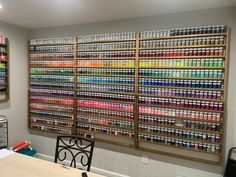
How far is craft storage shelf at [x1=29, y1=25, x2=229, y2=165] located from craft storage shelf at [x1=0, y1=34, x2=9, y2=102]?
1.58 feet

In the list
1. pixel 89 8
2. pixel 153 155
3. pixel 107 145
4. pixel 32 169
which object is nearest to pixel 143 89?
pixel 153 155

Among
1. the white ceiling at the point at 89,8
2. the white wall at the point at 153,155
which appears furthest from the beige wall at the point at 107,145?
the white ceiling at the point at 89,8

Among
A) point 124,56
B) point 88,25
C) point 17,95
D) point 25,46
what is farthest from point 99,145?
point 25,46

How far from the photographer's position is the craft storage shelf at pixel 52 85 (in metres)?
3.32

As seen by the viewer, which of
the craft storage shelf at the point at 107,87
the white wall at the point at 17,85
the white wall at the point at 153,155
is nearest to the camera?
the white wall at the point at 153,155

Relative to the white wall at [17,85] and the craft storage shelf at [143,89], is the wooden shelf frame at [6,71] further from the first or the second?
the craft storage shelf at [143,89]

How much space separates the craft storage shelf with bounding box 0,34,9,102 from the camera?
324 centimetres

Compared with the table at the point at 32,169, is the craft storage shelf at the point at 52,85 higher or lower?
higher

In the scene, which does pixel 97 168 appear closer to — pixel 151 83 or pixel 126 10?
pixel 151 83

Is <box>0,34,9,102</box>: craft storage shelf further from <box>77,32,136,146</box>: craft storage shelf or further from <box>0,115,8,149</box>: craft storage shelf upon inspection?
<box>77,32,136,146</box>: craft storage shelf

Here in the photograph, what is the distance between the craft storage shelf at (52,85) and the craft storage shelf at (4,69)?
1.44ft

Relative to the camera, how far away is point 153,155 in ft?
9.41

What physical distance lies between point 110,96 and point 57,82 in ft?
3.60

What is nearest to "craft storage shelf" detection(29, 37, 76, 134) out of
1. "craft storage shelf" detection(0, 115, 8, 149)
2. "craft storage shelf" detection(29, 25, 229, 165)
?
"craft storage shelf" detection(29, 25, 229, 165)
